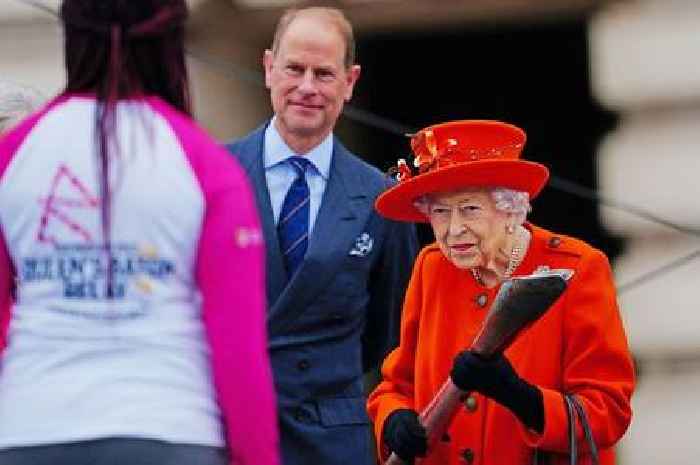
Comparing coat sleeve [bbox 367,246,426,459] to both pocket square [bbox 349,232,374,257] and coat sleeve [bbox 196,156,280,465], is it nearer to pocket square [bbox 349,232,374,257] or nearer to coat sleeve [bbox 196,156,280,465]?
pocket square [bbox 349,232,374,257]

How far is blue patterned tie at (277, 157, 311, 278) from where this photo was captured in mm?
4754

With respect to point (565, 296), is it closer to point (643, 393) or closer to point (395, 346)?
point (395, 346)

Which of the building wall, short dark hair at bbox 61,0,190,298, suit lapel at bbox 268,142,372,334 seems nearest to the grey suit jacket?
suit lapel at bbox 268,142,372,334

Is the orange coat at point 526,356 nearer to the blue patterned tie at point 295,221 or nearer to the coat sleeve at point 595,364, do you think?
the coat sleeve at point 595,364

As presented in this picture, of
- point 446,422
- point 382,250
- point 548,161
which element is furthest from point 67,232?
point 548,161

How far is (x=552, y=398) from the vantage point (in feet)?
14.3

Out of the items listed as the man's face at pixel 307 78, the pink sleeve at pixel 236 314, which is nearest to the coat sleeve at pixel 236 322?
the pink sleeve at pixel 236 314

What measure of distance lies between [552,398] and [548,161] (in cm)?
229

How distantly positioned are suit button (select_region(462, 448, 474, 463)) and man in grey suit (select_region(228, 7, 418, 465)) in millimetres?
307

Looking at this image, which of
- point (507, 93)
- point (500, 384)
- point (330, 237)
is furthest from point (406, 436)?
point (507, 93)

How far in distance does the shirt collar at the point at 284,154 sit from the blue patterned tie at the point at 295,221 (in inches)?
0.6

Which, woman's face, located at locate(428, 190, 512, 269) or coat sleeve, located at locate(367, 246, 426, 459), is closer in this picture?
woman's face, located at locate(428, 190, 512, 269)

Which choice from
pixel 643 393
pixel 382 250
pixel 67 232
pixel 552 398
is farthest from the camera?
pixel 643 393

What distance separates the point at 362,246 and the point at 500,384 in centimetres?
64
